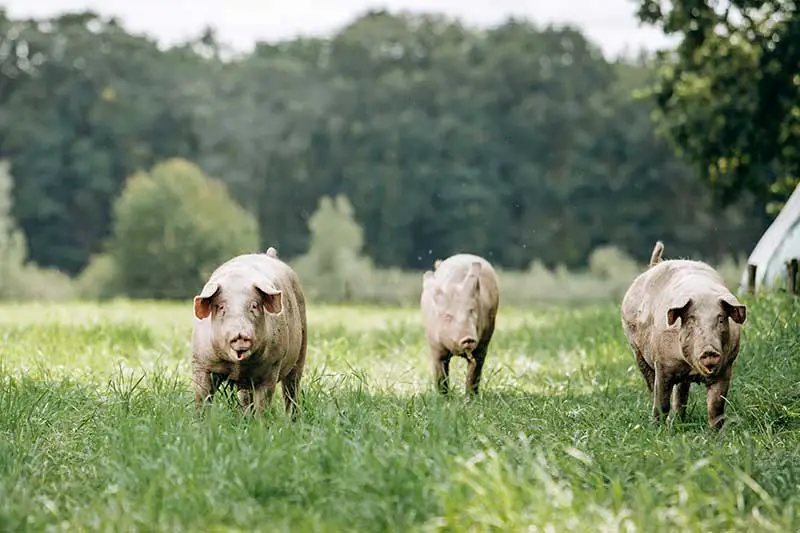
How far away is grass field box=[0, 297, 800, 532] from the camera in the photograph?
18.8 feet

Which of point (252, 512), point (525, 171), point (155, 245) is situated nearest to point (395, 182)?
point (525, 171)

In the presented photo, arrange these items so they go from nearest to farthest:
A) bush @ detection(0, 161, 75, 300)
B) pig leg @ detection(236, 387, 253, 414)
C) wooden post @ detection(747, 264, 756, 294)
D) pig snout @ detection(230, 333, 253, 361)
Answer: pig snout @ detection(230, 333, 253, 361), pig leg @ detection(236, 387, 253, 414), wooden post @ detection(747, 264, 756, 294), bush @ detection(0, 161, 75, 300)

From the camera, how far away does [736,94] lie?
2114cm

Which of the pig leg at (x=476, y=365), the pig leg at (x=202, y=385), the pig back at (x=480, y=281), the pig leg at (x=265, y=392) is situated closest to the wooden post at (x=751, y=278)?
the pig back at (x=480, y=281)

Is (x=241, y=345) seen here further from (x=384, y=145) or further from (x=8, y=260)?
(x=384, y=145)

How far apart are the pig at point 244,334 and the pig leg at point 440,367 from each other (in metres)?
2.41

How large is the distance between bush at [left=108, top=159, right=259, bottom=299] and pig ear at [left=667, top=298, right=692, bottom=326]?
104 feet

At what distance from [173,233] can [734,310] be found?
106 ft

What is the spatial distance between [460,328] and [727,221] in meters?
41.3

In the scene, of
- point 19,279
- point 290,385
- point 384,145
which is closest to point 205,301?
point 290,385

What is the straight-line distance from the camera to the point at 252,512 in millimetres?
5848

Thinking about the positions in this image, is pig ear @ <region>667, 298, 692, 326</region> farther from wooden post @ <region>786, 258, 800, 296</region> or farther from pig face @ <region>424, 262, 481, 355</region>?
wooden post @ <region>786, 258, 800, 296</region>

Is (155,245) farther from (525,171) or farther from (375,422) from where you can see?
(375,422)

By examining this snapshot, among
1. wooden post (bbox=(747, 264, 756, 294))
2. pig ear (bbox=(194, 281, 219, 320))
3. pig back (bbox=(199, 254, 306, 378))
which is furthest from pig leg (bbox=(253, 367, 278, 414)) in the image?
wooden post (bbox=(747, 264, 756, 294))
